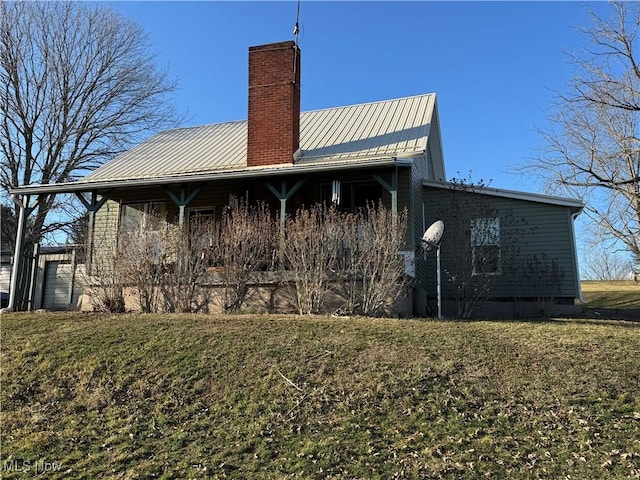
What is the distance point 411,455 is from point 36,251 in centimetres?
1298

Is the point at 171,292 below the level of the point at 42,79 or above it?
below

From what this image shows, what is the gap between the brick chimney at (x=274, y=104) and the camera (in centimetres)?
1302

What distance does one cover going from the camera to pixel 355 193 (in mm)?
13258

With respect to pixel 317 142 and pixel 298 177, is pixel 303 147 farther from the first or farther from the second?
pixel 298 177

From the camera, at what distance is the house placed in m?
11.8

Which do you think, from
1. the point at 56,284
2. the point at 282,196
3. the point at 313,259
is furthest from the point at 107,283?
the point at 56,284

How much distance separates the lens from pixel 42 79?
893 inches

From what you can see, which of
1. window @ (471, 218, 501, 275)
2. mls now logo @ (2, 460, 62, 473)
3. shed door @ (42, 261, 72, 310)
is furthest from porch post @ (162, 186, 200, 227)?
A: mls now logo @ (2, 460, 62, 473)

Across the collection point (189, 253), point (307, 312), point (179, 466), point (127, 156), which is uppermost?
point (127, 156)

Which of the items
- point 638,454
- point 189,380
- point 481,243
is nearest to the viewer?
point 638,454

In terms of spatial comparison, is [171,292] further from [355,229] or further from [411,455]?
[411,455]

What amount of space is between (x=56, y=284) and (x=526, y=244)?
1244 cm

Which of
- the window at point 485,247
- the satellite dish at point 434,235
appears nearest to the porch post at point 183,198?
the satellite dish at point 434,235

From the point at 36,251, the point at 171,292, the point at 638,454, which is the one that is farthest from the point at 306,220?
the point at 36,251
